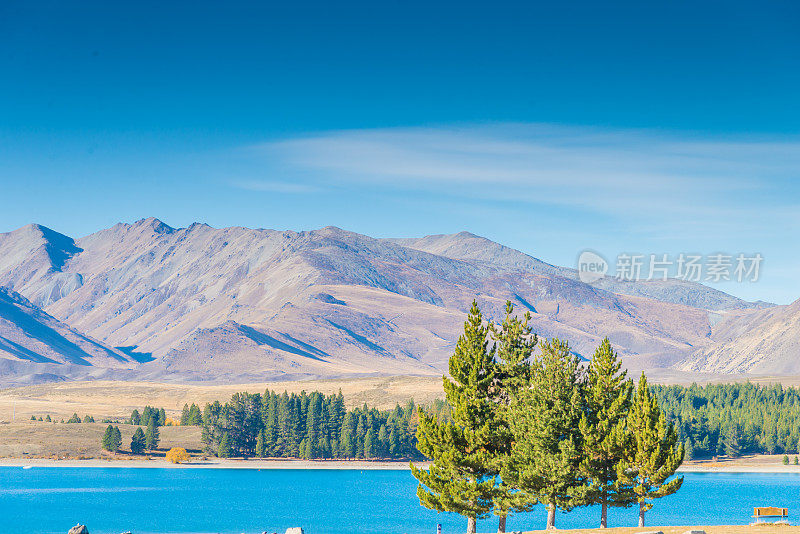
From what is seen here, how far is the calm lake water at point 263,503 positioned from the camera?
98.1 meters

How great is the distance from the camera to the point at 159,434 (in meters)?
198

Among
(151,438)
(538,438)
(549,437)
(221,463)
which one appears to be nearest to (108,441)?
(151,438)

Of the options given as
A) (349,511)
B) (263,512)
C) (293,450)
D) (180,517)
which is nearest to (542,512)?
(349,511)

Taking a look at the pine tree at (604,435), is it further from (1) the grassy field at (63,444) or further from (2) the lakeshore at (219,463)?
(1) the grassy field at (63,444)

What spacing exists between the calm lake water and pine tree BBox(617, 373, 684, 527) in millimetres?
40271

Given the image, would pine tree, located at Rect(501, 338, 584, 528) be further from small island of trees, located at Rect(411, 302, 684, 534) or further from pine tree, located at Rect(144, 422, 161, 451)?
pine tree, located at Rect(144, 422, 161, 451)

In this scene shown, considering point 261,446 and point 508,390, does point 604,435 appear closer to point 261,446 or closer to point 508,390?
point 508,390

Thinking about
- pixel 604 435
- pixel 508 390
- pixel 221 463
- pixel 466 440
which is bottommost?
pixel 221 463

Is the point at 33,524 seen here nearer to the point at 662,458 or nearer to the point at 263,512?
the point at 263,512

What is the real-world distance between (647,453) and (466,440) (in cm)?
1039

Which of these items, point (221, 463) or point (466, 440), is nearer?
point (466, 440)

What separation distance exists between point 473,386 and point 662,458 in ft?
38.4

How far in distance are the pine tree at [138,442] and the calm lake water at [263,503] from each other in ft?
44.9

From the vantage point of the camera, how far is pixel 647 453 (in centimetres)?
5247
